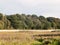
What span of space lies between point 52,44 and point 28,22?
3167 inches

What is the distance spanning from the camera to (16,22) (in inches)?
3509

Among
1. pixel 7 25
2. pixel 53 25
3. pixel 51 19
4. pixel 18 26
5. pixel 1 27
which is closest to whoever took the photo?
pixel 1 27

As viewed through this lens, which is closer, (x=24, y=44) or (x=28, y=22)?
(x=24, y=44)

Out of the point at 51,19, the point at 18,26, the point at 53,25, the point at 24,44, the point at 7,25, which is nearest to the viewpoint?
the point at 24,44

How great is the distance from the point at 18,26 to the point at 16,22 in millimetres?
3531

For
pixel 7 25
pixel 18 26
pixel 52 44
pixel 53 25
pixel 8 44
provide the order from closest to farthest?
1. pixel 8 44
2. pixel 52 44
3. pixel 7 25
4. pixel 18 26
5. pixel 53 25

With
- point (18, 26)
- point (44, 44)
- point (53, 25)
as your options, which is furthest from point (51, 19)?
point (44, 44)

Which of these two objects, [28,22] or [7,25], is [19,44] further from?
[28,22]

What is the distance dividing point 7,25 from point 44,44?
59.7 m

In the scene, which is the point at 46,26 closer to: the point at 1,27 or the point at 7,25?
the point at 7,25

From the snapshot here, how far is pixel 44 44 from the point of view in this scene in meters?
20.2

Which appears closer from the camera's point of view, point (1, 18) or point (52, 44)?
point (52, 44)

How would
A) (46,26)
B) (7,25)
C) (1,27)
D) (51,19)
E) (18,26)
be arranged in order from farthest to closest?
(51,19) < (46,26) < (18,26) < (7,25) < (1,27)

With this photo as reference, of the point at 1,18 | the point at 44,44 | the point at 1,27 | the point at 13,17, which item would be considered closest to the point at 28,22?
the point at 13,17
